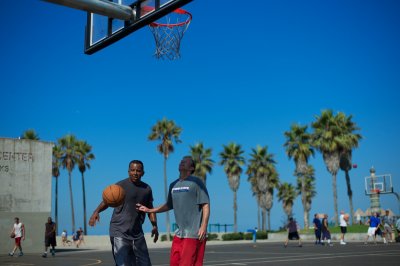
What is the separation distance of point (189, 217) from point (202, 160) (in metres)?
57.8

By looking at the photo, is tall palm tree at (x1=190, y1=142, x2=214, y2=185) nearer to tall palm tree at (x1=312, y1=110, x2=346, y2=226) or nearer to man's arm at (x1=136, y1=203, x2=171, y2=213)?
tall palm tree at (x1=312, y1=110, x2=346, y2=226)

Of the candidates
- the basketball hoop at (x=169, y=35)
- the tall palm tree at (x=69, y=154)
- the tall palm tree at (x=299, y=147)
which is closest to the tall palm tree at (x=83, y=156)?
the tall palm tree at (x=69, y=154)

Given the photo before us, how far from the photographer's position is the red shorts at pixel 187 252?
6.27m

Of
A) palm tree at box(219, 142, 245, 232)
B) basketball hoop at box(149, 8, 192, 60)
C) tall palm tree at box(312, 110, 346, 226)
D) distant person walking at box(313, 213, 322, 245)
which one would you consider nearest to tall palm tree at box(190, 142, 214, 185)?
palm tree at box(219, 142, 245, 232)

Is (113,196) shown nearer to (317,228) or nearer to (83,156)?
(317,228)

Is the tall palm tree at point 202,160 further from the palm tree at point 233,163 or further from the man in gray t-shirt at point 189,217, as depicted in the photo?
the man in gray t-shirt at point 189,217

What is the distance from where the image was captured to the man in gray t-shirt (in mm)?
6340

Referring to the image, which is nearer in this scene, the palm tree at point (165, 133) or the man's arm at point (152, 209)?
the man's arm at point (152, 209)

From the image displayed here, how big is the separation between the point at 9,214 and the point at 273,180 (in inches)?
2094

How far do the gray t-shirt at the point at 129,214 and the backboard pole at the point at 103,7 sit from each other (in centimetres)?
376

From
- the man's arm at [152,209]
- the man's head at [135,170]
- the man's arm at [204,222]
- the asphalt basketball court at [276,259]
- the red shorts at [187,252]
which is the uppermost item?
the man's head at [135,170]

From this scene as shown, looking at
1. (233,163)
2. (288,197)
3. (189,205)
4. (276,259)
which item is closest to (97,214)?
(189,205)

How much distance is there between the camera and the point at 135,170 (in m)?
7.02

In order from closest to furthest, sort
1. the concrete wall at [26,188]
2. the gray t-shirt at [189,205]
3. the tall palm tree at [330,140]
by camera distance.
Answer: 1. the gray t-shirt at [189,205]
2. the concrete wall at [26,188]
3. the tall palm tree at [330,140]
